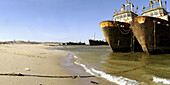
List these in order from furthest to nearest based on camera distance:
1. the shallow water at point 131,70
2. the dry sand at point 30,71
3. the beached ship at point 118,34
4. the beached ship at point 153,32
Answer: the beached ship at point 118,34 → the beached ship at point 153,32 → the shallow water at point 131,70 → the dry sand at point 30,71

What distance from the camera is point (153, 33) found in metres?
13.2

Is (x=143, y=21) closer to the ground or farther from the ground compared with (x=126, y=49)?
farther from the ground

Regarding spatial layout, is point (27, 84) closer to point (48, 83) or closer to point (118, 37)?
point (48, 83)

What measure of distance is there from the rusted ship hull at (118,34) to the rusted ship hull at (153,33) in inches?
105

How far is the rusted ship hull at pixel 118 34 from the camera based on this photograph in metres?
16.5

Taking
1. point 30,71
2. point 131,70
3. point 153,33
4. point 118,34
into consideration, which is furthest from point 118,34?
point 30,71

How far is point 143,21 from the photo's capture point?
1272cm

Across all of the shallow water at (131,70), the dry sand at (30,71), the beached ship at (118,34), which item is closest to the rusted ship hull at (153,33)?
the beached ship at (118,34)

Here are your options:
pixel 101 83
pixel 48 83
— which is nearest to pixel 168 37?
pixel 101 83

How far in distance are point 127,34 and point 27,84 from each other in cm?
1737

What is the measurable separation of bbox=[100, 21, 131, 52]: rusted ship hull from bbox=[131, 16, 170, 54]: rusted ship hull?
8.73 feet

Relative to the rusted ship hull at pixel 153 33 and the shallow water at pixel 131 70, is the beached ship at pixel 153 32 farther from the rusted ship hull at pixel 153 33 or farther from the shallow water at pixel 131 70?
the shallow water at pixel 131 70

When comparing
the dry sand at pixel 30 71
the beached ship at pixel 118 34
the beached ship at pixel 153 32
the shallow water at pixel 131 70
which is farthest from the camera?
the beached ship at pixel 118 34

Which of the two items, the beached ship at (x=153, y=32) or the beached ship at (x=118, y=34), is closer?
the beached ship at (x=153, y=32)
